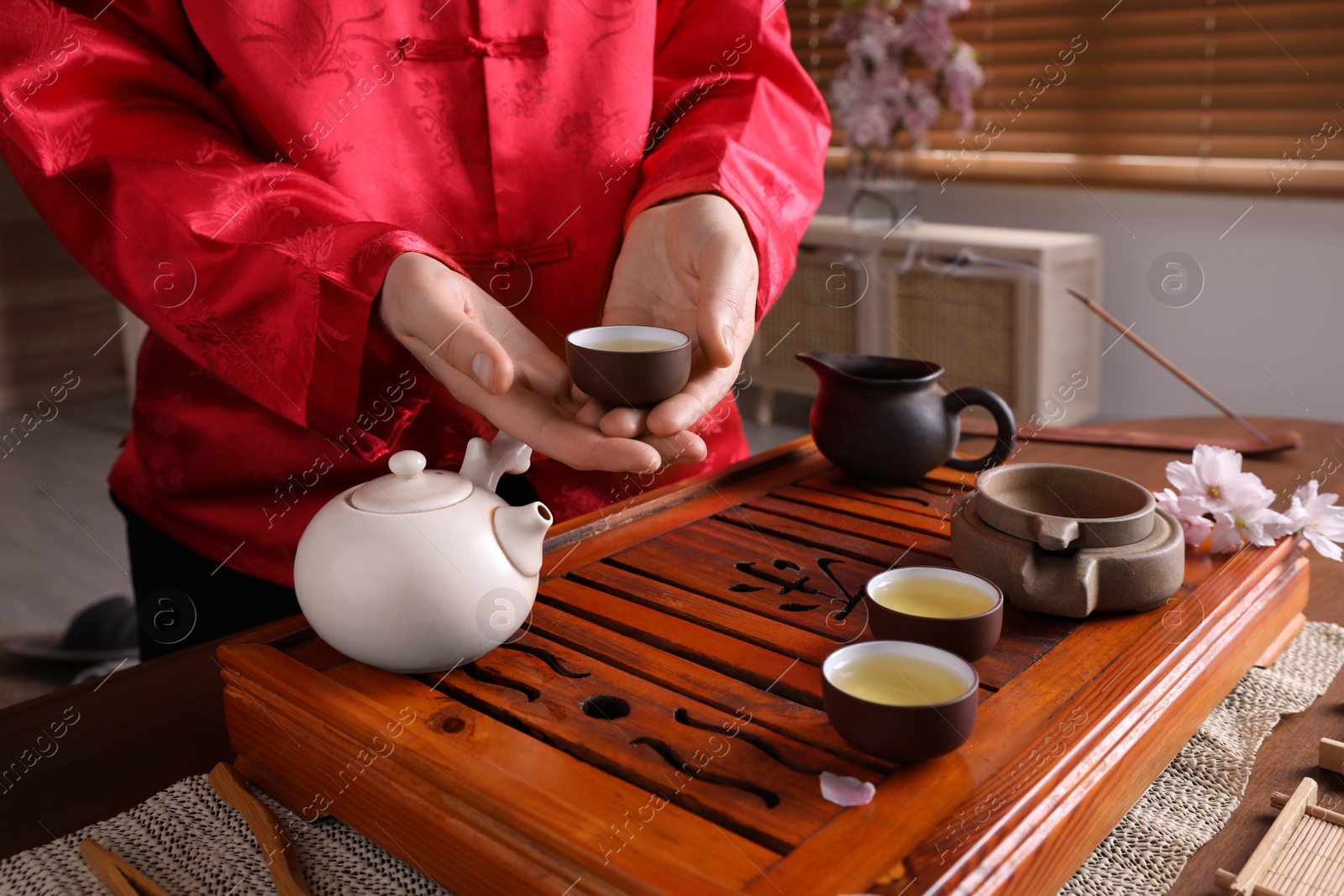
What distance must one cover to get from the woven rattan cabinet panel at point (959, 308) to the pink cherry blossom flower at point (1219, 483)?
7.30 feet

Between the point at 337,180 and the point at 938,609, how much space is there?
78cm

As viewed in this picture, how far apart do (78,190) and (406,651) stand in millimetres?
622

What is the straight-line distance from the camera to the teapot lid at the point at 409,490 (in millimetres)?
861

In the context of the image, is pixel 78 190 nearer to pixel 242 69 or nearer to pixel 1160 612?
pixel 242 69

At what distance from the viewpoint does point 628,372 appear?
1030 millimetres

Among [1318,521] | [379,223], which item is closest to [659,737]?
[379,223]

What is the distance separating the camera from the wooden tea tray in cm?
67

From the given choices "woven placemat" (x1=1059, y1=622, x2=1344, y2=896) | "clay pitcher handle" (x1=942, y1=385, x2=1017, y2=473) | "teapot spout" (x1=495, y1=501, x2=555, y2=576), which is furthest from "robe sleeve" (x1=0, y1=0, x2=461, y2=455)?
"woven placemat" (x1=1059, y1=622, x2=1344, y2=896)

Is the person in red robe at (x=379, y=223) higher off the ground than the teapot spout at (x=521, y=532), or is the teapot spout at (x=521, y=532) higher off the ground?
the person in red robe at (x=379, y=223)

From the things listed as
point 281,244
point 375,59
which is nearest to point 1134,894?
point 281,244

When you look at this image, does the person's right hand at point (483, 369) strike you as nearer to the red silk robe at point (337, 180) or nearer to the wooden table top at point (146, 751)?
the red silk robe at point (337, 180)

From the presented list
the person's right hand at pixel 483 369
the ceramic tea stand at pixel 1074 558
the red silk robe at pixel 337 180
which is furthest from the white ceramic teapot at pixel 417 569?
the ceramic tea stand at pixel 1074 558

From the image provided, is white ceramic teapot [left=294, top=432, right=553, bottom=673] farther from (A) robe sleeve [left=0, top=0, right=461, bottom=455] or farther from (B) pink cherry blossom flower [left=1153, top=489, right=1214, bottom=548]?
(B) pink cherry blossom flower [left=1153, top=489, right=1214, bottom=548]

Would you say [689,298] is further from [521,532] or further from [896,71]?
[896,71]
